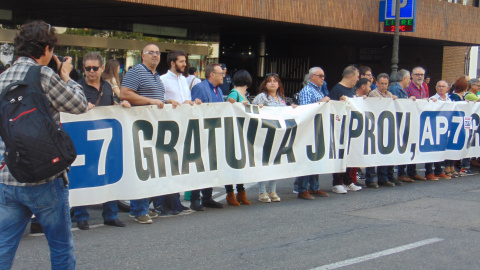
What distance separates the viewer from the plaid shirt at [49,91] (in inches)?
150

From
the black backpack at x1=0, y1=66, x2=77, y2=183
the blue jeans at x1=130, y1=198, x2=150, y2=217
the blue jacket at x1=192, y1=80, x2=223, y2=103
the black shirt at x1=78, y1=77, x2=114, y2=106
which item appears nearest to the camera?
the black backpack at x1=0, y1=66, x2=77, y2=183

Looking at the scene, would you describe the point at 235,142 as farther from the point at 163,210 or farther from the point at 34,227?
the point at 34,227

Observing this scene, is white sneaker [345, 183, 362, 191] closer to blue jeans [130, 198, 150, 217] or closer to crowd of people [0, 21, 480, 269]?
crowd of people [0, 21, 480, 269]

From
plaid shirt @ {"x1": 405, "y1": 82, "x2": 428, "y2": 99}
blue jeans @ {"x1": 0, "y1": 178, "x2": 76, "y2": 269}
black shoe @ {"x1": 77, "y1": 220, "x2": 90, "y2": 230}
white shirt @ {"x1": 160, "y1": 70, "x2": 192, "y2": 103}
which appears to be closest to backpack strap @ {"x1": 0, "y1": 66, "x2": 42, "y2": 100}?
blue jeans @ {"x1": 0, "y1": 178, "x2": 76, "y2": 269}

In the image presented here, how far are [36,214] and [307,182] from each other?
5958 mm

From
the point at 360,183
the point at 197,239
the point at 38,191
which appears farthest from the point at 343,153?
the point at 38,191

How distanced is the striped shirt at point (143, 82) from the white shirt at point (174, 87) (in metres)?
0.54

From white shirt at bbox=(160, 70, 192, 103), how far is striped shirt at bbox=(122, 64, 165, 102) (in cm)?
54

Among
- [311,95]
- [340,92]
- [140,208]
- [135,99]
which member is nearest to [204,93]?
[135,99]

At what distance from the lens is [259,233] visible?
6848 mm

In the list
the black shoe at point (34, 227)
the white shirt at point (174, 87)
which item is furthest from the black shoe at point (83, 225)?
the white shirt at point (174, 87)

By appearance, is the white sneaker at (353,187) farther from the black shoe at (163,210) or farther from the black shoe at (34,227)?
the black shoe at (34,227)

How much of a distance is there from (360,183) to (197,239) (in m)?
5.26

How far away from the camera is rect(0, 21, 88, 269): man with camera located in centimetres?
377
